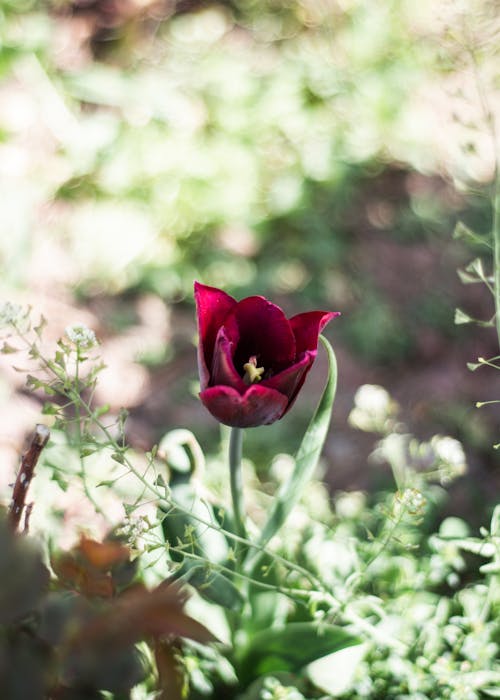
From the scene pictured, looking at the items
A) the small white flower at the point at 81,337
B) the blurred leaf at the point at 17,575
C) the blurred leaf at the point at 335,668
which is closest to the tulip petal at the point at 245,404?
the small white flower at the point at 81,337

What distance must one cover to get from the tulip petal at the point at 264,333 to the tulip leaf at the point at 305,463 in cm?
5

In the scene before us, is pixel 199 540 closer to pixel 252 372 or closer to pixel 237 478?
pixel 237 478

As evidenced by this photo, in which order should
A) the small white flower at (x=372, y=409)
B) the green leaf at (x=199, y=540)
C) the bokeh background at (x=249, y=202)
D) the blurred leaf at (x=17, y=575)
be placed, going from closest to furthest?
the blurred leaf at (x=17, y=575) < the green leaf at (x=199, y=540) < the small white flower at (x=372, y=409) < the bokeh background at (x=249, y=202)

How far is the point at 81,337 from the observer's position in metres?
0.72

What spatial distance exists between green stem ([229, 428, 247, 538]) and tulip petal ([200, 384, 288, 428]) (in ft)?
0.23

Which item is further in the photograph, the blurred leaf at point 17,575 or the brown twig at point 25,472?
the brown twig at point 25,472

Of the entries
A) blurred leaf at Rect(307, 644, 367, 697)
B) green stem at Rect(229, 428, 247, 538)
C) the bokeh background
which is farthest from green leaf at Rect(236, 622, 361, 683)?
the bokeh background

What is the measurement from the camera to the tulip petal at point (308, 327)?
27.6 inches

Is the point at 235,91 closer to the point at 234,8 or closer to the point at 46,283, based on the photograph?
the point at 234,8

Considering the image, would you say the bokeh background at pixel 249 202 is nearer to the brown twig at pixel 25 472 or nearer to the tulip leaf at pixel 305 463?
the tulip leaf at pixel 305 463

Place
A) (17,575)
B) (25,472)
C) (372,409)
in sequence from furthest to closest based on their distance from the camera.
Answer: (372,409) < (25,472) < (17,575)

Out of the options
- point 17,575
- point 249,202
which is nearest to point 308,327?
point 17,575

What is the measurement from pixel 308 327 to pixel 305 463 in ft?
0.57

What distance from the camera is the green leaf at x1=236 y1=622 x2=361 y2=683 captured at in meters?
0.86
